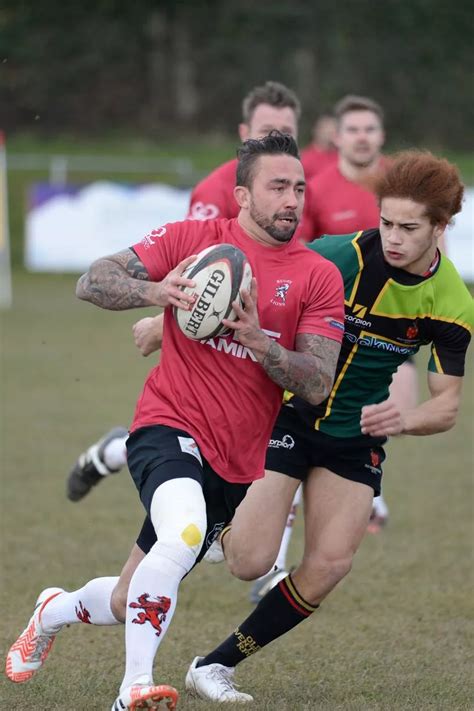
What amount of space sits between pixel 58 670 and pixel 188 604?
1.32 m

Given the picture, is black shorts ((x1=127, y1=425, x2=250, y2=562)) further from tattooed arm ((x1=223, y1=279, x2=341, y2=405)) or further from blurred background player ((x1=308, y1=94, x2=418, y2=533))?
blurred background player ((x1=308, y1=94, x2=418, y2=533))

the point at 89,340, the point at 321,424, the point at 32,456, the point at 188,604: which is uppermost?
the point at 321,424

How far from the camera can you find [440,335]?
16.7ft

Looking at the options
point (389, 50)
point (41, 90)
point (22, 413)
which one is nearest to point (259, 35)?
point (389, 50)

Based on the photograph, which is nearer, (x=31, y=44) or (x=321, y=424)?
(x=321, y=424)

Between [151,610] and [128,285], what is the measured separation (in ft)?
3.81

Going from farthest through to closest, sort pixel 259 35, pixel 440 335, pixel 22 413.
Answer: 1. pixel 259 35
2. pixel 22 413
3. pixel 440 335

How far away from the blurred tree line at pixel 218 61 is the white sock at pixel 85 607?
2976cm

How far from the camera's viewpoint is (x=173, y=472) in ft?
14.4

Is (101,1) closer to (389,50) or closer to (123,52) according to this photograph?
(123,52)

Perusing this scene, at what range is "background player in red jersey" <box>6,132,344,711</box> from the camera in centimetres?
444

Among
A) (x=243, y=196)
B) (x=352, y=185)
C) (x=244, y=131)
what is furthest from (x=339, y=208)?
(x=243, y=196)

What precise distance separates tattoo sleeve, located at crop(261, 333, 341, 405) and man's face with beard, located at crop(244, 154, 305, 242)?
42 centimetres

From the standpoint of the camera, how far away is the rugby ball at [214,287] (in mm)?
4344
